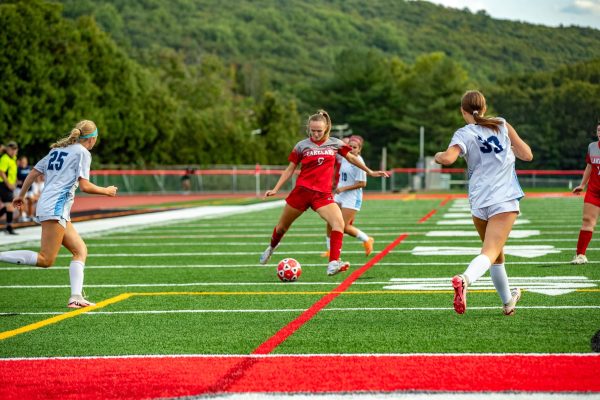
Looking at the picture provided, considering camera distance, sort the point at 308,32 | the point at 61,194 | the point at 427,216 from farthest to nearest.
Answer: the point at 308,32
the point at 427,216
the point at 61,194

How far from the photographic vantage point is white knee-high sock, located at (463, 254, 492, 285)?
7.19m

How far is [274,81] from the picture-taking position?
154 meters

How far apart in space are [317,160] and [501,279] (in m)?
3.83

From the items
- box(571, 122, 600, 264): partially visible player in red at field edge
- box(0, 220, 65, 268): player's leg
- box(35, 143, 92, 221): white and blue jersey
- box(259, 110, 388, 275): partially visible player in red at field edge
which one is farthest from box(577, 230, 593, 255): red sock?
box(0, 220, 65, 268): player's leg

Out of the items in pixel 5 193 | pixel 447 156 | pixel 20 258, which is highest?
pixel 447 156

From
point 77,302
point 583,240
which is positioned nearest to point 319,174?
point 77,302

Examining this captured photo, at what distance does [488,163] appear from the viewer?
25.2ft

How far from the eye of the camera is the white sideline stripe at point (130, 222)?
19.1 metres

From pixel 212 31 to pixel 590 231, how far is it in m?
154

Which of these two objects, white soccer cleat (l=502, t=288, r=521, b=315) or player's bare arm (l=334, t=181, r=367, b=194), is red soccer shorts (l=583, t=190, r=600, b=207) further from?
white soccer cleat (l=502, t=288, r=521, b=315)

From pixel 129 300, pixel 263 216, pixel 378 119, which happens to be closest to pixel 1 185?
pixel 263 216

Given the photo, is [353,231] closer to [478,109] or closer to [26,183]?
[26,183]

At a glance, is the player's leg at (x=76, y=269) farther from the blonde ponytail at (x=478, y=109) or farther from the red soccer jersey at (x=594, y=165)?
the red soccer jersey at (x=594, y=165)

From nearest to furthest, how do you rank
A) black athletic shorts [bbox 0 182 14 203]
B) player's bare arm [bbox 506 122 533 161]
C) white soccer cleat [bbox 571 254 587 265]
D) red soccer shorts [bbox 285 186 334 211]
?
player's bare arm [bbox 506 122 533 161] → red soccer shorts [bbox 285 186 334 211] → white soccer cleat [bbox 571 254 587 265] → black athletic shorts [bbox 0 182 14 203]
